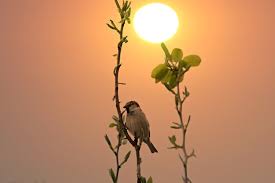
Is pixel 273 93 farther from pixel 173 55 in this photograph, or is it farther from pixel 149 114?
pixel 173 55

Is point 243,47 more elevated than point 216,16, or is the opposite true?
point 216,16

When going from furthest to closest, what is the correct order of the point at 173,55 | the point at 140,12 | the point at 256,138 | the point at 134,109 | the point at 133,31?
1. the point at 256,138
2. the point at 133,31
3. the point at 140,12
4. the point at 134,109
5. the point at 173,55

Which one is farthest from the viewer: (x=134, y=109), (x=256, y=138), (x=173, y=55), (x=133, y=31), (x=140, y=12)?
(x=256, y=138)

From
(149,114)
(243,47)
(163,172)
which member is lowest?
(163,172)

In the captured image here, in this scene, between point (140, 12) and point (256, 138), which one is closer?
point (140, 12)

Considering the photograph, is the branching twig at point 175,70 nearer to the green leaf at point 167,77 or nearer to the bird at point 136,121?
the green leaf at point 167,77

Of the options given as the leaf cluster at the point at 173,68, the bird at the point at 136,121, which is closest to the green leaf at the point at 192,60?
the leaf cluster at the point at 173,68

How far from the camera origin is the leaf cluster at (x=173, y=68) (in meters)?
0.53

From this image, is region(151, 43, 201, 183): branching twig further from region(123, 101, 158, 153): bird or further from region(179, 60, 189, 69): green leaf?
region(123, 101, 158, 153): bird

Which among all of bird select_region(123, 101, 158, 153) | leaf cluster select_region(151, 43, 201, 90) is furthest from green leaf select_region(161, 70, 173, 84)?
bird select_region(123, 101, 158, 153)

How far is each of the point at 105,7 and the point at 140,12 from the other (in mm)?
393

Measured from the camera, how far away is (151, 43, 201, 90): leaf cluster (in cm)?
53

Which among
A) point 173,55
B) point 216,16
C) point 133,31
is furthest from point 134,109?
point 216,16

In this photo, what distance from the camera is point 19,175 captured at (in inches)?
87.7
